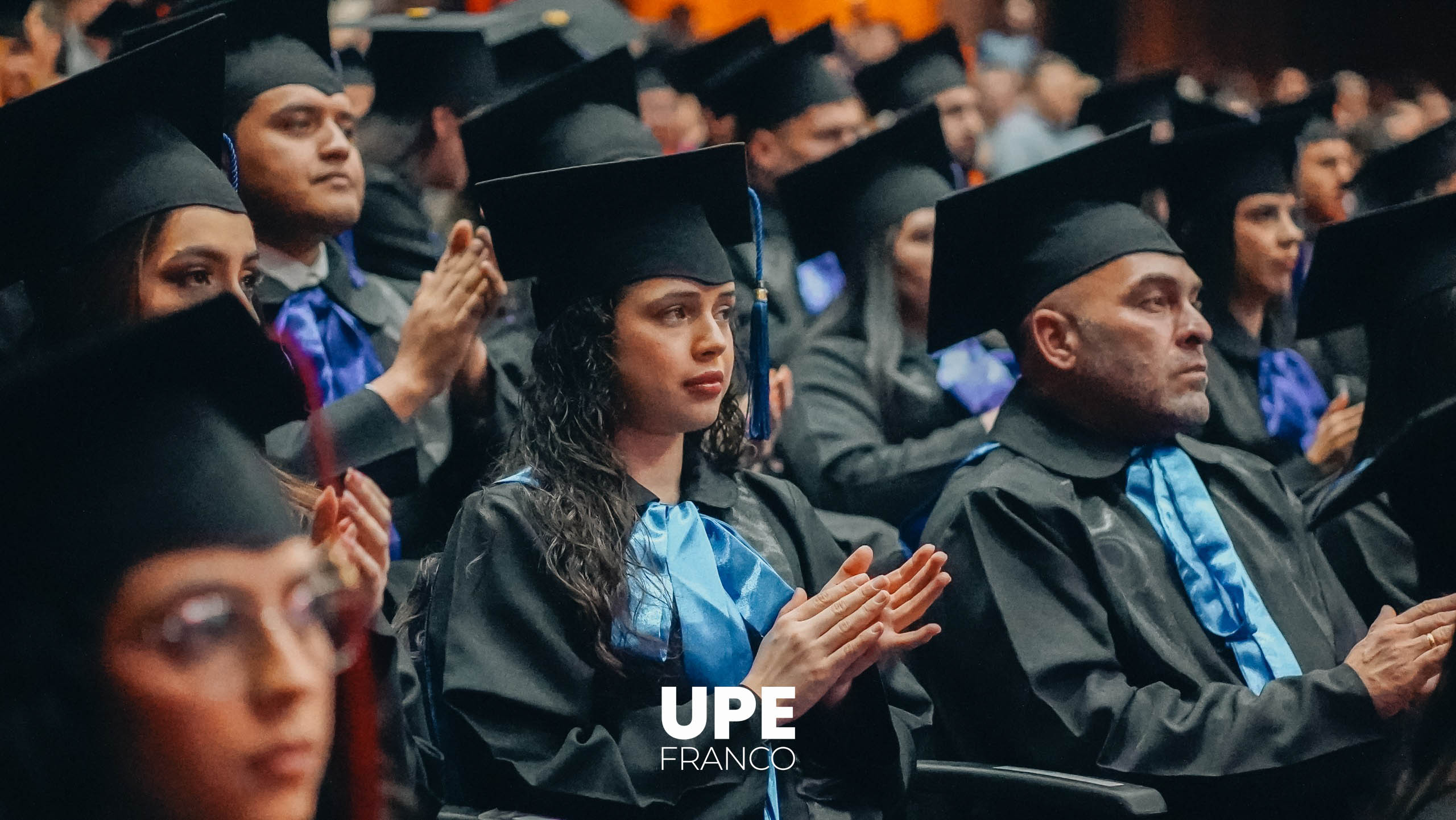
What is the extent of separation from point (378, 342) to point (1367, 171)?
13.2 ft

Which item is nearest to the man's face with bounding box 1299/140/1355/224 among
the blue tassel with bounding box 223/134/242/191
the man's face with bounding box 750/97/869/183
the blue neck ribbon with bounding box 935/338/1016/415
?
the man's face with bounding box 750/97/869/183

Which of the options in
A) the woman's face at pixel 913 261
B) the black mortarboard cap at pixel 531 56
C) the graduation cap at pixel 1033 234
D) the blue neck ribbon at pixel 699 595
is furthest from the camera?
the black mortarboard cap at pixel 531 56

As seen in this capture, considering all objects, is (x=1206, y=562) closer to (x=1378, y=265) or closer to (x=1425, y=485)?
(x=1425, y=485)

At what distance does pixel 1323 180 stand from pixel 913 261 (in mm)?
2434

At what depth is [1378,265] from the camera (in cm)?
342

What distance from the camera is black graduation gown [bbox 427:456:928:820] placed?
2.10 metres

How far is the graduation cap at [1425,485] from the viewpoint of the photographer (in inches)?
92.8

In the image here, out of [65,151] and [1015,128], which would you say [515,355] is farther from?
[1015,128]

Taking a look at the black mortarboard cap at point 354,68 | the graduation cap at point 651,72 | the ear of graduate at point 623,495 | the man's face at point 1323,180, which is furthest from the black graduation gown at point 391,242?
the man's face at point 1323,180

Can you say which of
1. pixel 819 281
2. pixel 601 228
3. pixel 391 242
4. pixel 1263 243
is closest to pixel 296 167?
pixel 391 242

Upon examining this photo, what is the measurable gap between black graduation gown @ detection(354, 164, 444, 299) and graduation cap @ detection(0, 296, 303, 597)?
232 centimetres

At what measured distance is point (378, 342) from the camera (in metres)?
3.22

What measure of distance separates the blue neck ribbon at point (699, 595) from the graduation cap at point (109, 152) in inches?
29.4

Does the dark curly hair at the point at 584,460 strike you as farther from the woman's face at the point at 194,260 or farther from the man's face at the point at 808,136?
the man's face at the point at 808,136
